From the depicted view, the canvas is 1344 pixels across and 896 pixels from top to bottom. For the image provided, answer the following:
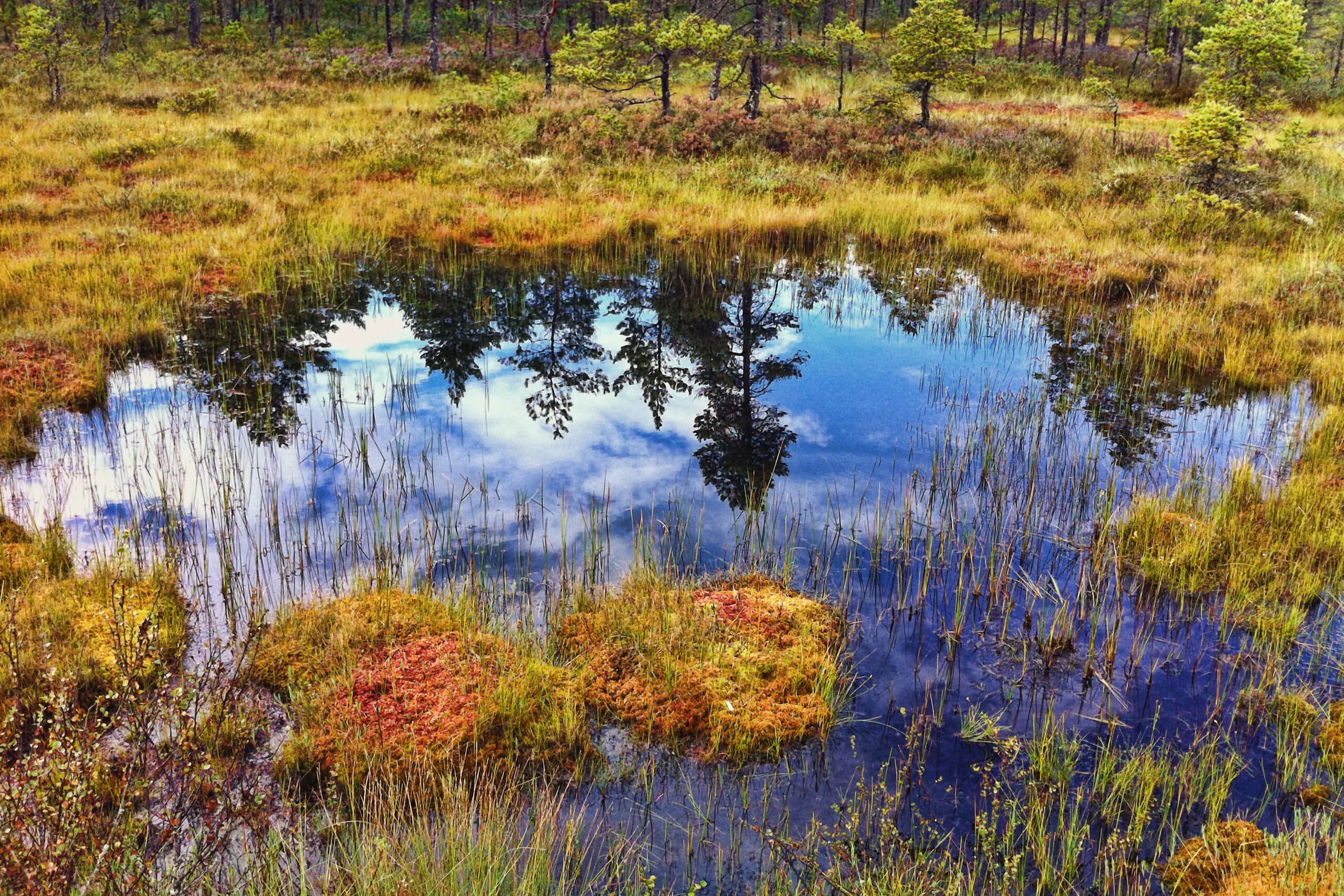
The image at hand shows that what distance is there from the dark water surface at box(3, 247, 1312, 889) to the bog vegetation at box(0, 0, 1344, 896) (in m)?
0.08

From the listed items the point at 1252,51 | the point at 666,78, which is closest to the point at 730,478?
the point at 1252,51

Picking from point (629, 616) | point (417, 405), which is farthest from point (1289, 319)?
point (417, 405)

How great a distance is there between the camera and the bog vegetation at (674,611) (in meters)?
3.53

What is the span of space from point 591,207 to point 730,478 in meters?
9.37

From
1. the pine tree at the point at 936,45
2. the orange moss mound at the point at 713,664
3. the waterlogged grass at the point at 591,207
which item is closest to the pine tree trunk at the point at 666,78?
the waterlogged grass at the point at 591,207

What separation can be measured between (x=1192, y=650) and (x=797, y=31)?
192 feet

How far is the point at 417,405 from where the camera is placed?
852cm

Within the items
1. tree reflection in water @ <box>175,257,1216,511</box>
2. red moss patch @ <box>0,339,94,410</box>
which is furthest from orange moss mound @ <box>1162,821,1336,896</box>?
red moss patch @ <box>0,339,94,410</box>

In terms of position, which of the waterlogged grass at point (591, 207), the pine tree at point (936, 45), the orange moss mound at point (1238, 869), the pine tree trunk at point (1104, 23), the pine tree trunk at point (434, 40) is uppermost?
the pine tree trunk at point (1104, 23)

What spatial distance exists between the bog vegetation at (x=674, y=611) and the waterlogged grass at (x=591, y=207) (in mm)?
93

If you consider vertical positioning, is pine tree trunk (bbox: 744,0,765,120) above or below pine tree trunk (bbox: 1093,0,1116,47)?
below

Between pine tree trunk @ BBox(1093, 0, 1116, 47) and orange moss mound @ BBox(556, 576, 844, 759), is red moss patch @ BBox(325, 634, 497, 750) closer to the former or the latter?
orange moss mound @ BBox(556, 576, 844, 759)

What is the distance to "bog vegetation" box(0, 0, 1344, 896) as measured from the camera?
3.53 metres

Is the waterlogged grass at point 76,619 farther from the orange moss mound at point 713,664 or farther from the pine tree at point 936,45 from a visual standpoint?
the pine tree at point 936,45
